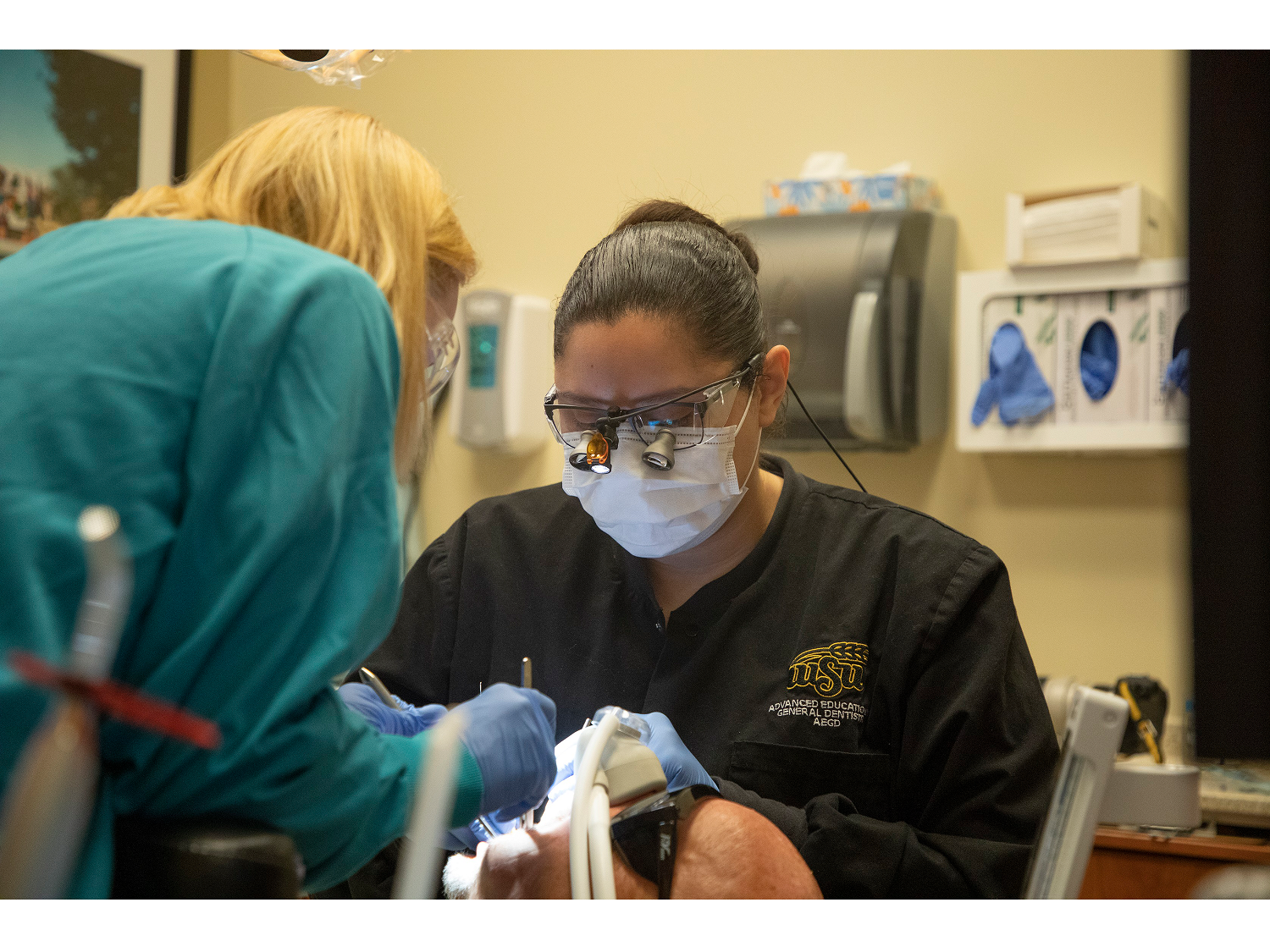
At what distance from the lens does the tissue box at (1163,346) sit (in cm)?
238

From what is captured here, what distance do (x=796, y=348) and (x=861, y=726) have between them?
128cm

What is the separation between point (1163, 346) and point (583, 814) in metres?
1.99

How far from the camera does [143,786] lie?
2.32 ft

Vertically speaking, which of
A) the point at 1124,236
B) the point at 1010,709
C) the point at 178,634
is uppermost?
the point at 1124,236

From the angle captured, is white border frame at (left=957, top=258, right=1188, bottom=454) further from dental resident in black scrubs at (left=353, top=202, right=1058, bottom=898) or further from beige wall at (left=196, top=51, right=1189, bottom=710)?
dental resident in black scrubs at (left=353, top=202, right=1058, bottom=898)

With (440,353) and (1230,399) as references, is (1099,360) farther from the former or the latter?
(440,353)

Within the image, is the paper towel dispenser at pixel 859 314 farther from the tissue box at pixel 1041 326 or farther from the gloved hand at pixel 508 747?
the gloved hand at pixel 508 747

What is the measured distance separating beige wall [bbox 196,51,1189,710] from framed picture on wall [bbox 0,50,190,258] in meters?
0.46

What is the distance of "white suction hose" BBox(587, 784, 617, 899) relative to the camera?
0.87 m

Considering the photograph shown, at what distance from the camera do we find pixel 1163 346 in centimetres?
240

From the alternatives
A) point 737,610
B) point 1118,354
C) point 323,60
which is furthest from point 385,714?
point 1118,354

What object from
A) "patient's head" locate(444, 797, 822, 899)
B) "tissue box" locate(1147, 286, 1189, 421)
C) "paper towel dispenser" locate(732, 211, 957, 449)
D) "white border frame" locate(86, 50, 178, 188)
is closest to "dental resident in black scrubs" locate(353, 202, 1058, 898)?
"patient's head" locate(444, 797, 822, 899)
